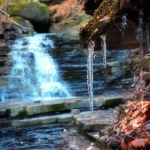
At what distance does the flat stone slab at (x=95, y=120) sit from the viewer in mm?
8383

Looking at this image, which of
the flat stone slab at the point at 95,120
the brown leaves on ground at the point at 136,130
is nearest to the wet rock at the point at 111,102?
the flat stone slab at the point at 95,120

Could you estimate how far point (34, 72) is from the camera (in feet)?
49.8

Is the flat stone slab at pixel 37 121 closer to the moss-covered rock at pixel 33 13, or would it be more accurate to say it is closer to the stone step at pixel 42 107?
the stone step at pixel 42 107

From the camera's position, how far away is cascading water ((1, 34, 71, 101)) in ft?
45.3

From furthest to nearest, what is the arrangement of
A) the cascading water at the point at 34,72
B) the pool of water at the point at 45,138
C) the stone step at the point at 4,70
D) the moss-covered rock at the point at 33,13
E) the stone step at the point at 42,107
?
1. the moss-covered rock at the point at 33,13
2. the stone step at the point at 4,70
3. the cascading water at the point at 34,72
4. the stone step at the point at 42,107
5. the pool of water at the point at 45,138

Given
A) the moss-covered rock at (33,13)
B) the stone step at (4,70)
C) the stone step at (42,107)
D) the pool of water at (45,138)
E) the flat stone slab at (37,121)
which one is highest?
the moss-covered rock at (33,13)

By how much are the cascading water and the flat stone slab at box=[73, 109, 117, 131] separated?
390 cm

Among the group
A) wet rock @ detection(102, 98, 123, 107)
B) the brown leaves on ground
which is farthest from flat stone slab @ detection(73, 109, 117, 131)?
the brown leaves on ground

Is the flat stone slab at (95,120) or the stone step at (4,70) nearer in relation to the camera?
the flat stone slab at (95,120)

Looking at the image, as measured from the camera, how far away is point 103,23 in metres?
2.90

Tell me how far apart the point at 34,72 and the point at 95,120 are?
6.82 m

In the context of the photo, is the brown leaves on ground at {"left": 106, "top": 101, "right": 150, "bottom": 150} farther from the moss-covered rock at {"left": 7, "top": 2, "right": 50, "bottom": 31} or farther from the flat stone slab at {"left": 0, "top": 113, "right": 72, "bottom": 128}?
the moss-covered rock at {"left": 7, "top": 2, "right": 50, "bottom": 31}

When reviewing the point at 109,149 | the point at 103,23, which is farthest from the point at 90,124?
the point at 103,23

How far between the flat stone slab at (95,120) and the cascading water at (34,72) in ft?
12.8
